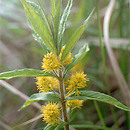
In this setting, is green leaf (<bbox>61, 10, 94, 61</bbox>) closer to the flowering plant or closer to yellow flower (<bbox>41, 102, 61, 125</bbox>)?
the flowering plant

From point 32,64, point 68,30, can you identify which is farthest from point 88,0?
point 32,64

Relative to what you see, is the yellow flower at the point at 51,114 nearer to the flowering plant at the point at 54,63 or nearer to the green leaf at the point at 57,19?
the flowering plant at the point at 54,63

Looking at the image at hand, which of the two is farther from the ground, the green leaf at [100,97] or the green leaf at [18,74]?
the green leaf at [18,74]

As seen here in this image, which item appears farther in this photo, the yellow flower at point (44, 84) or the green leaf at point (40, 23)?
the yellow flower at point (44, 84)

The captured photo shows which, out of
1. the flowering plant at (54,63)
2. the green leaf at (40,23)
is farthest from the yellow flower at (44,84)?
the green leaf at (40,23)

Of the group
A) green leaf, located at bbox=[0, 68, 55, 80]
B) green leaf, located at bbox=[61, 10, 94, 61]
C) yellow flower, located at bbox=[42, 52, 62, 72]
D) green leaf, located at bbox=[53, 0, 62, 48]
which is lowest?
green leaf, located at bbox=[0, 68, 55, 80]

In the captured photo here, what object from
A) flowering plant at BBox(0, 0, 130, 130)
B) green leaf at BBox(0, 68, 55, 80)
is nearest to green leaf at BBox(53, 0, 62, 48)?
flowering plant at BBox(0, 0, 130, 130)

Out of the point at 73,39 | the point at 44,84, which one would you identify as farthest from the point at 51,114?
the point at 73,39

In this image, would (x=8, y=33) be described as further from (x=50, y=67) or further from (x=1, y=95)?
(x=50, y=67)
